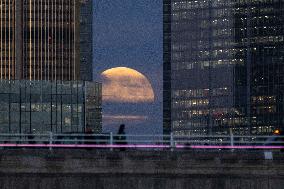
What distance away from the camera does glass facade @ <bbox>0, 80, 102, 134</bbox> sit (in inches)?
6786

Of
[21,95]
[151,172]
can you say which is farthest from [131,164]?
[21,95]

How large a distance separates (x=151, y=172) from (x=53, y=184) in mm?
4009

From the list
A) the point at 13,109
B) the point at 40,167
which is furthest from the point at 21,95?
the point at 40,167

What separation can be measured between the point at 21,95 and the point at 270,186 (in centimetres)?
13063

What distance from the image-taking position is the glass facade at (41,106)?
172375 mm

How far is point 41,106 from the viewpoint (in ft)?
581

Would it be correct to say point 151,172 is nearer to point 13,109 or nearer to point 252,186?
point 252,186

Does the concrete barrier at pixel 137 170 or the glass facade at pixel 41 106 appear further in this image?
the glass facade at pixel 41 106

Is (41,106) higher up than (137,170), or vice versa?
(41,106)

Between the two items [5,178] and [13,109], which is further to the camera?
[13,109]

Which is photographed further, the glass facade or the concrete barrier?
the glass facade

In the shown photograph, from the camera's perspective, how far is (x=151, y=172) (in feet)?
144

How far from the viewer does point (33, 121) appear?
177 m

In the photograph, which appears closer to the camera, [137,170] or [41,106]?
[137,170]
